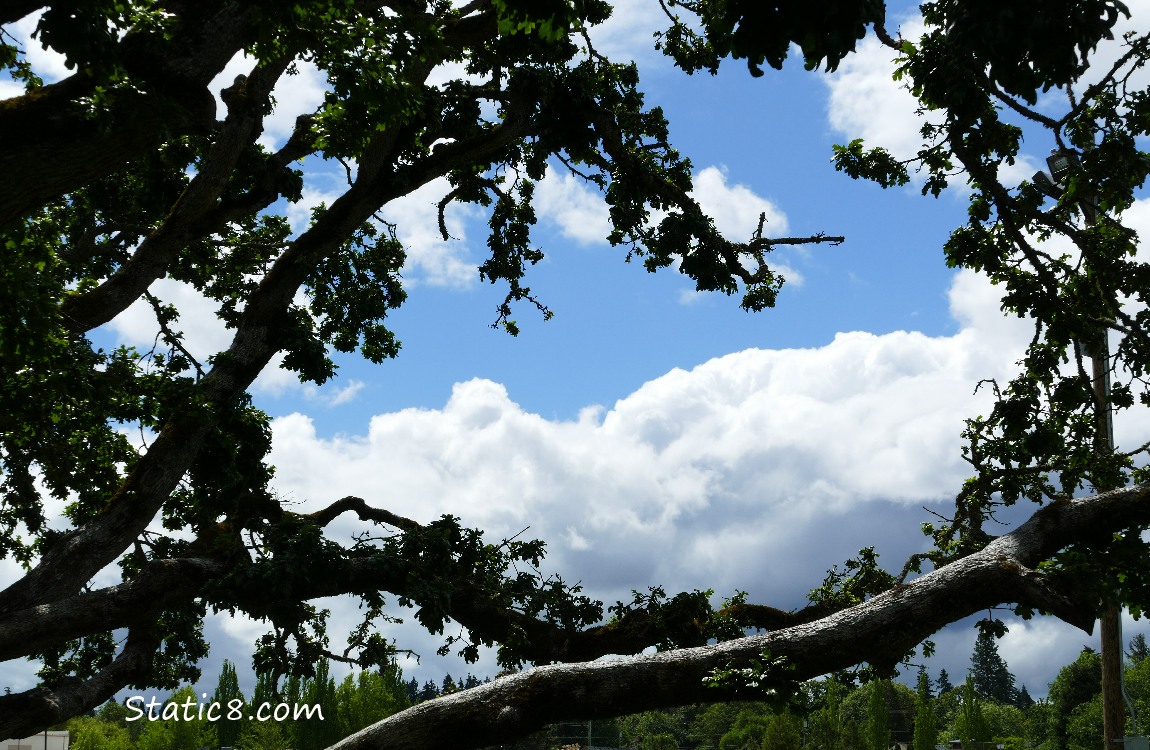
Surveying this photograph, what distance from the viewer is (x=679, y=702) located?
939 cm

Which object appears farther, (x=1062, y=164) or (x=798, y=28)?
(x=1062, y=164)

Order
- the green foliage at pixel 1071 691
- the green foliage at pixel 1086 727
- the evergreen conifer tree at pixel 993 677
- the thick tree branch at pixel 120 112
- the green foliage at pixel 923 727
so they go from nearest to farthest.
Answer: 1. the thick tree branch at pixel 120 112
2. the green foliage at pixel 923 727
3. the green foliage at pixel 1086 727
4. the green foliage at pixel 1071 691
5. the evergreen conifer tree at pixel 993 677

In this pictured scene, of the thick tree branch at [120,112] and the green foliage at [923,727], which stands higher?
the thick tree branch at [120,112]

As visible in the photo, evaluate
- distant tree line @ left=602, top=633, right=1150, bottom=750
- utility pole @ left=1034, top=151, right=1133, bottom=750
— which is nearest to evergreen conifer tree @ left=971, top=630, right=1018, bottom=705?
distant tree line @ left=602, top=633, right=1150, bottom=750

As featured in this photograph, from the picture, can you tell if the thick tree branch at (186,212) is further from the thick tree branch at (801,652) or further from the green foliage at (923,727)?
the green foliage at (923,727)

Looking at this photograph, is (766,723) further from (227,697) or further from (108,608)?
(108,608)

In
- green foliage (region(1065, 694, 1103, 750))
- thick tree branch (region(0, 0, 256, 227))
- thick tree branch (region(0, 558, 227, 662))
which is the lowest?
green foliage (region(1065, 694, 1103, 750))

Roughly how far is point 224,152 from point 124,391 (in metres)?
3.23

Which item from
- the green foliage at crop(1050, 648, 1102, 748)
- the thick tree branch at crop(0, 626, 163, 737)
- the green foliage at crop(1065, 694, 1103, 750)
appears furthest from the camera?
the green foliage at crop(1050, 648, 1102, 748)

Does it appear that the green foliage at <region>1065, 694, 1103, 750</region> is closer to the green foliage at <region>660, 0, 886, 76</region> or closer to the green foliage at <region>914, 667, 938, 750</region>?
the green foliage at <region>914, 667, 938, 750</region>

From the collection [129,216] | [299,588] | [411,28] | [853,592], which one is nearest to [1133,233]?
[853,592]

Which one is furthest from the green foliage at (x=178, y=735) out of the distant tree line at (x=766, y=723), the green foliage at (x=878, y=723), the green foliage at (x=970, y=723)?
the green foliage at (x=970, y=723)

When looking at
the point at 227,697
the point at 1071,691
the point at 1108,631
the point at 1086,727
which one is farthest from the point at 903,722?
the point at 1108,631

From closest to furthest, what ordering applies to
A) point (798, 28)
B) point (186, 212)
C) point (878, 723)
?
point (798, 28), point (186, 212), point (878, 723)
